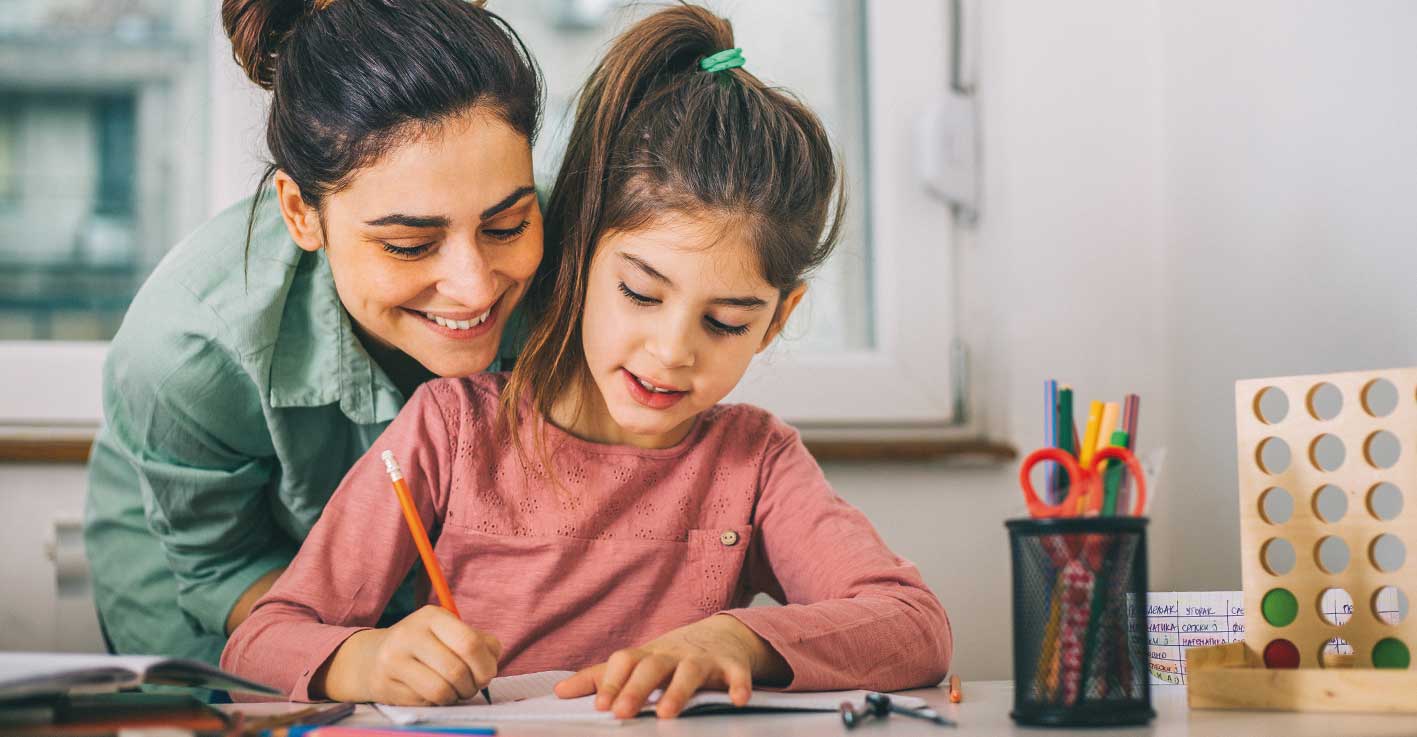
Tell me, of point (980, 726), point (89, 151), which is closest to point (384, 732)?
point (980, 726)

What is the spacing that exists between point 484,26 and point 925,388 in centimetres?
79

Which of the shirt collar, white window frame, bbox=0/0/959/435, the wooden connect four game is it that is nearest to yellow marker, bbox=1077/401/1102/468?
the wooden connect four game

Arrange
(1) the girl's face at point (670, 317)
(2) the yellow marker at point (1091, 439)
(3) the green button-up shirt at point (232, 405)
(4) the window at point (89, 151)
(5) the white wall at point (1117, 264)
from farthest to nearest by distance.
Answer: (4) the window at point (89, 151) → (5) the white wall at point (1117, 264) → (3) the green button-up shirt at point (232, 405) → (1) the girl's face at point (670, 317) → (2) the yellow marker at point (1091, 439)

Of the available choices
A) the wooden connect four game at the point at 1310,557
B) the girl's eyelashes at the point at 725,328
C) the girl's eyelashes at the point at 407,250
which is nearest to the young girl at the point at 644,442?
the girl's eyelashes at the point at 725,328

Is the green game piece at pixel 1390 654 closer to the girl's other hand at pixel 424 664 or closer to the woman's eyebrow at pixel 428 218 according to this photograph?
the girl's other hand at pixel 424 664

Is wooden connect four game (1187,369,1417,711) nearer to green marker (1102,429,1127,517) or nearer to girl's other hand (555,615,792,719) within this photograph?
green marker (1102,429,1127,517)

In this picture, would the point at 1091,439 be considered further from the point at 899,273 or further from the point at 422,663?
the point at 899,273

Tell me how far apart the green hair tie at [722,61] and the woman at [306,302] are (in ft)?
0.47

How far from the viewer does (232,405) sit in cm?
114

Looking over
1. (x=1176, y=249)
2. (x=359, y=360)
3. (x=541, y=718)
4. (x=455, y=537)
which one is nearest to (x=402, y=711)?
(x=541, y=718)

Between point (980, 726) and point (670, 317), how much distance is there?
1.23ft

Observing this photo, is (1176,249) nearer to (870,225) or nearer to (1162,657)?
(870,225)

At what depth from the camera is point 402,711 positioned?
670mm

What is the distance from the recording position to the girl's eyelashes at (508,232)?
0.97 m
